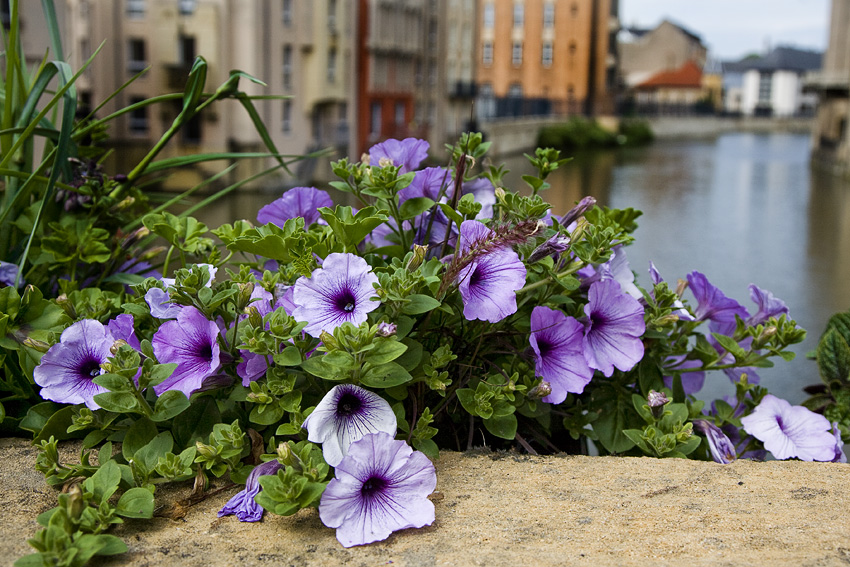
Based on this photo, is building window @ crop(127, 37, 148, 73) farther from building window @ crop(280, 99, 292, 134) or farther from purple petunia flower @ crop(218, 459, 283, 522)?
purple petunia flower @ crop(218, 459, 283, 522)

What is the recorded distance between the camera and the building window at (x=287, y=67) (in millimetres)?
8648

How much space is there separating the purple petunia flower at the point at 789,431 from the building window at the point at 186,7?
26.7ft

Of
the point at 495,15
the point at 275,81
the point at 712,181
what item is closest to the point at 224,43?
the point at 275,81

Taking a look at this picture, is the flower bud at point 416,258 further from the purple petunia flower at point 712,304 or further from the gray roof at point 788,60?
the gray roof at point 788,60

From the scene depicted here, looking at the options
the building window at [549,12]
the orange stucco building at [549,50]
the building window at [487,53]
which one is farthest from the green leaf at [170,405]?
the building window at [549,12]

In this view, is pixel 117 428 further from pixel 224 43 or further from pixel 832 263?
pixel 224 43

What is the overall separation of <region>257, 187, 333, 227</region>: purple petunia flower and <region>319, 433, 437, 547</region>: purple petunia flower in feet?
0.82

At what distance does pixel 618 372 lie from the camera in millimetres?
629

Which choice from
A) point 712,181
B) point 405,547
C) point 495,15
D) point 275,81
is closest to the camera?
point 405,547

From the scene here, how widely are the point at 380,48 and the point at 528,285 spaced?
11.4 m

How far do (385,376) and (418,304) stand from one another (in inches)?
1.7

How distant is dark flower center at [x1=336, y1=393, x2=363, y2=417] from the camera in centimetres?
49

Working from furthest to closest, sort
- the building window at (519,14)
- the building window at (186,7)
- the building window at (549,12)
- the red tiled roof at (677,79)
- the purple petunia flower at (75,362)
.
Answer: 1. the red tiled roof at (677,79)
2. the building window at (519,14)
3. the building window at (549,12)
4. the building window at (186,7)
5. the purple petunia flower at (75,362)

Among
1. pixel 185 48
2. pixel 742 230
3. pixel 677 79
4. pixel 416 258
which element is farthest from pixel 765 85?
pixel 416 258
